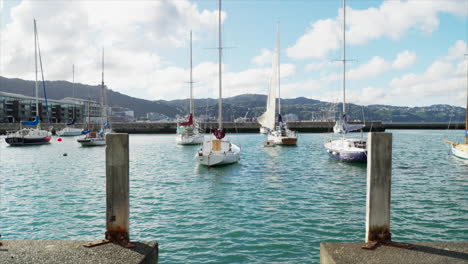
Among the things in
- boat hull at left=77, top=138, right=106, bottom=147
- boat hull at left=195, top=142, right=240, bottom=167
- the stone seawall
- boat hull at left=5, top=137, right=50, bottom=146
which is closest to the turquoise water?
boat hull at left=195, top=142, right=240, bottom=167

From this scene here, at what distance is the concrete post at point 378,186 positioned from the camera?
645 cm

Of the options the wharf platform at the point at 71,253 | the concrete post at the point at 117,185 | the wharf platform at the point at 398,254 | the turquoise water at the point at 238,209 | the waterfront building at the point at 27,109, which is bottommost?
the turquoise water at the point at 238,209

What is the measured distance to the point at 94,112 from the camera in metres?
185

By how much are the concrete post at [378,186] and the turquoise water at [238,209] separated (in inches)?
127

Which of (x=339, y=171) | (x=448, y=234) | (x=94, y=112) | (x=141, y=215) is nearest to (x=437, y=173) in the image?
(x=339, y=171)

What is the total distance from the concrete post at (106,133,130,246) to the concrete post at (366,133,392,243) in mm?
4409

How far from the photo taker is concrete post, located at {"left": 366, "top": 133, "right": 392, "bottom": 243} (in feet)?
21.1

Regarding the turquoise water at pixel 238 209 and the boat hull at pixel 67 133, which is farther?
the boat hull at pixel 67 133

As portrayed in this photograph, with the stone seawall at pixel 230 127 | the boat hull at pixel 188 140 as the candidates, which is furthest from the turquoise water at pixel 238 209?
the stone seawall at pixel 230 127

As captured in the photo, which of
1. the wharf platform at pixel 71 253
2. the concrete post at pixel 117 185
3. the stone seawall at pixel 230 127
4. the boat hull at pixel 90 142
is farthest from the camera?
the stone seawall at pixel 230 127

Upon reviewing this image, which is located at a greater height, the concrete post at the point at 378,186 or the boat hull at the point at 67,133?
the concrete post at the point at 378,186

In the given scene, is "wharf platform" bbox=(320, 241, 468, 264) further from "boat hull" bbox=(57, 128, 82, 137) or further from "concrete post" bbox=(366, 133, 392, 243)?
"boat hull" bbox=(57, 128, 82, 137)

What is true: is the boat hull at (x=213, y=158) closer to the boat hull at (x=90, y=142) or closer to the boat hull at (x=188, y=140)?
the boat hull at (x=188, y=140)

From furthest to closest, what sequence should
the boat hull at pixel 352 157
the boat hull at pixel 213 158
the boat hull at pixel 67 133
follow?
the boat hull at pixel 67 133
the boat hull at pixel 352 157
the boat hull at pixel 213 158
